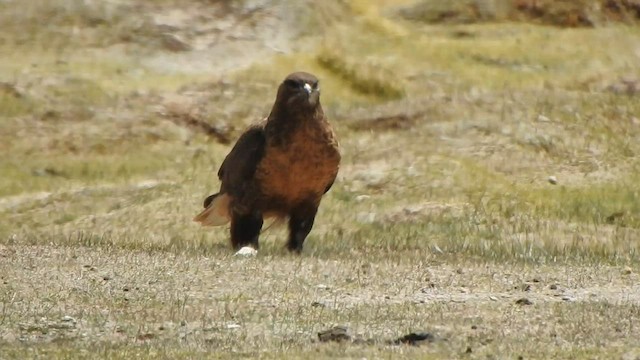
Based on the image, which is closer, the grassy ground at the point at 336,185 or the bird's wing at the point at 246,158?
the grassy ground at the point at 336,185

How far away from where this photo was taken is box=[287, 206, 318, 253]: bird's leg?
49.5 ft

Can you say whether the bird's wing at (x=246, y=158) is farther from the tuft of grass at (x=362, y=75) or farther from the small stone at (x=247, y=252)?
the tuft of grass at (x=362, y=75)

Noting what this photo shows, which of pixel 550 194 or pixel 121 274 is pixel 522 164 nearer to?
pixel 550 194

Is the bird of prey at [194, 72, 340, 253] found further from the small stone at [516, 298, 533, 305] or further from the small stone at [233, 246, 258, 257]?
the small stone at [516, 298, 533, 305]

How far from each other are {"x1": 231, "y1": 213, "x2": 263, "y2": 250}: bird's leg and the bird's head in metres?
1.19

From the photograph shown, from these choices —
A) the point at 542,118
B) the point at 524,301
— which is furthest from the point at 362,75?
the point at 524,301

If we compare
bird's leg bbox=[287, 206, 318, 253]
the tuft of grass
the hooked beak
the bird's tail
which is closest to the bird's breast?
Result: bird's leg bbox=[287, 206, 318, 253]

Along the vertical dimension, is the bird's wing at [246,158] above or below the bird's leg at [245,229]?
above

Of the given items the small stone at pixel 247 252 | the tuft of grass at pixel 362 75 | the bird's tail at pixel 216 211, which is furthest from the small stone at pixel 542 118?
the small stone at pixel 247 252

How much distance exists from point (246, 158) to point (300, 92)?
0.81 m

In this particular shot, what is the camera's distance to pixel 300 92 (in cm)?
1467

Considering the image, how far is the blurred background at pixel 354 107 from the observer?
24000 millimetres

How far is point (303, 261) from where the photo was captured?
13.2m

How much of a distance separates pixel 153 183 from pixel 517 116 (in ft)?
20.9
